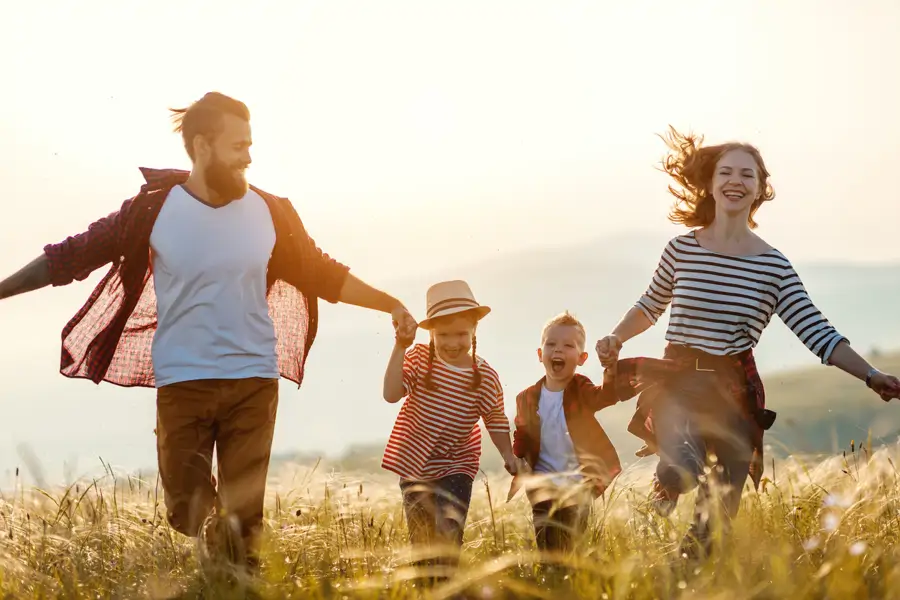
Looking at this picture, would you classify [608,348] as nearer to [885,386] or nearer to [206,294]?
[885,386]

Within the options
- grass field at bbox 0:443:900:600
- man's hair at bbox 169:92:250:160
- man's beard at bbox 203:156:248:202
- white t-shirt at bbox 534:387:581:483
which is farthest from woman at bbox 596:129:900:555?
man's hair at bbox 169:92:250:160

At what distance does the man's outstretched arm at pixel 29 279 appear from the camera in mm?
5660

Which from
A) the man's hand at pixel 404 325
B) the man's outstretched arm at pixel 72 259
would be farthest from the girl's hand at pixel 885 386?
the man's outstretched arm at pixel 72 259

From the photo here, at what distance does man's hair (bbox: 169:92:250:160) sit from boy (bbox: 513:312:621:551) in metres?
1.98

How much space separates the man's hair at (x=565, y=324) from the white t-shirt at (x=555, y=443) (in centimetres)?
31

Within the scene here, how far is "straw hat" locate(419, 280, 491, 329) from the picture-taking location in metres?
6.29

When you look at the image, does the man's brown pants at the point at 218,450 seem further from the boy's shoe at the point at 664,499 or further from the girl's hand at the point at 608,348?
the boy's shoe at the point at 664,499

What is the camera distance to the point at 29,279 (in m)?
5.69

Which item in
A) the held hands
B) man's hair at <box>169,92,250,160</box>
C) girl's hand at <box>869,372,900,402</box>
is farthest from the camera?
the held hands

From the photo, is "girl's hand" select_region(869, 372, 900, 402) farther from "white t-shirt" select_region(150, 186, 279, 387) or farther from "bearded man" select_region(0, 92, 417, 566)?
"white t-shirt" select_region(150, 186, 279, 387)

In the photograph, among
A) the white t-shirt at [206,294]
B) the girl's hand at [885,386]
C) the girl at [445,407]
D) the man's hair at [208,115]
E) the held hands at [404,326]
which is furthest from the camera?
the girl at [445,407]

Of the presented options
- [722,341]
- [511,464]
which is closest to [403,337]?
[511,464]

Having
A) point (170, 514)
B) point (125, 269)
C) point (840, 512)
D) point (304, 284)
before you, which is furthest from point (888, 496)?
point (125, 269)

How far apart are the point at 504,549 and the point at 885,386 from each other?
1899 mm
